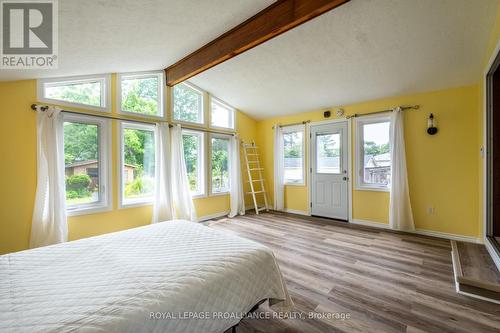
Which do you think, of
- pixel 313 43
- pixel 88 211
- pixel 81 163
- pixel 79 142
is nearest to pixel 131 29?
pixel 79 142

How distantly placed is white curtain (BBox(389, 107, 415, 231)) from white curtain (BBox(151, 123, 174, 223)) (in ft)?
12.3

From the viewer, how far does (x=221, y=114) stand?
5121 millimetres

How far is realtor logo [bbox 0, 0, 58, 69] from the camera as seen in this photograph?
161 centimetres

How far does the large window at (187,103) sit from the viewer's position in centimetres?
423

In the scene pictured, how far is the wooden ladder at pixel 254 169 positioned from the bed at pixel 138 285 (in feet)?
11.8

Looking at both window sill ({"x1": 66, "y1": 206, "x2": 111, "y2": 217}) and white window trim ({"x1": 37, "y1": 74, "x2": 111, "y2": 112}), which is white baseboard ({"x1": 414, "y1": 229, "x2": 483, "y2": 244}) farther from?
white window trim ({"x1": 37, "y1": 74, "x2": 111, "y2": 112})

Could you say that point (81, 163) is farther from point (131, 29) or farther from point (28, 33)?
point (131, 29)

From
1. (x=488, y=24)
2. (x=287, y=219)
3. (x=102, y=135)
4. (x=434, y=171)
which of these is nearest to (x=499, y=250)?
(x=434, y=171)

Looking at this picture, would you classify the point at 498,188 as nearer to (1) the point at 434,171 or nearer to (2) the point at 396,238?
(1) the point at 434,171

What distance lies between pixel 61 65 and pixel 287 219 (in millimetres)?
4287

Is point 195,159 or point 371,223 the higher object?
point 195,159

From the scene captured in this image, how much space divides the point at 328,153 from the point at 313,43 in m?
2.36

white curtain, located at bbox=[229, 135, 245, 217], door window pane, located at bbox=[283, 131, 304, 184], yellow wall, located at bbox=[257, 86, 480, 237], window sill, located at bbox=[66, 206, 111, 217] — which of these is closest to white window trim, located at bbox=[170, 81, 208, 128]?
white curtain, located at bbox=[229, 135, 245, 217]

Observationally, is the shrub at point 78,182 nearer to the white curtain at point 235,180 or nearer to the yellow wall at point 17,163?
the yellow wall at point 17,163
